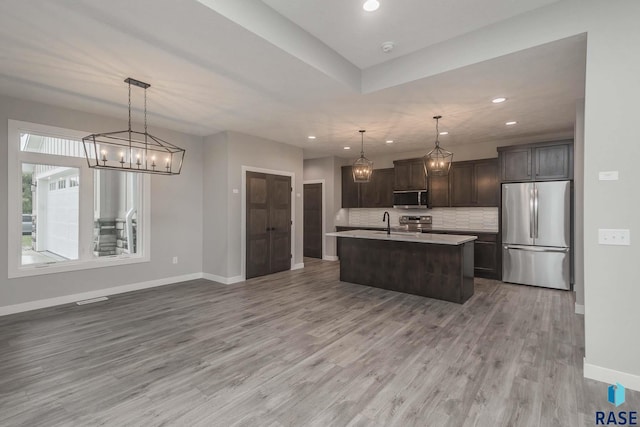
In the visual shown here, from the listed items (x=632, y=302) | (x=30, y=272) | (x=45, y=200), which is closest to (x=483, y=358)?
(x=632, y=302)

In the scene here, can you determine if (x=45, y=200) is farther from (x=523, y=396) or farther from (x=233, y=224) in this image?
(x=523, y=396)

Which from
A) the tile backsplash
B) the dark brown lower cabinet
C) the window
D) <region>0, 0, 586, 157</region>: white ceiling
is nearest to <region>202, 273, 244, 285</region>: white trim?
the dark brown lower cabinet

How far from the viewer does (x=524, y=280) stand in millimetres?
5406

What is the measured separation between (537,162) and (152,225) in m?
6.85

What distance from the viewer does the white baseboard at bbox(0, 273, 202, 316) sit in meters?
4.00

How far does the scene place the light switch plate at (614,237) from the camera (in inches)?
89.2

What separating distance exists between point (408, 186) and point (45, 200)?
6.65 metres

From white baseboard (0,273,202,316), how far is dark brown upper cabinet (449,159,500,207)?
5650mm

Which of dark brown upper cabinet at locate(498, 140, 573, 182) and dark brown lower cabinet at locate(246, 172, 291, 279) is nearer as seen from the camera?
dark brown upper cabinet at locate(498, 140, 573, 182)

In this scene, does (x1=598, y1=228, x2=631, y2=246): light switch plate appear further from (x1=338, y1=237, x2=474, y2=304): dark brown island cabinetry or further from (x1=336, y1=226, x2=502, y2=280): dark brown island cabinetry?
(x1=336, y1=226, x2=502, y2=280): dark brown island cabinetry

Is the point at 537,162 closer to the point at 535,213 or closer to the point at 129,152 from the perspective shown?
the point at 535,213

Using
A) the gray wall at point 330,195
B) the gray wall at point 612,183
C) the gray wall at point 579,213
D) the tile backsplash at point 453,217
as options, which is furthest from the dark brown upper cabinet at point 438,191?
the gray wall at point 612,183

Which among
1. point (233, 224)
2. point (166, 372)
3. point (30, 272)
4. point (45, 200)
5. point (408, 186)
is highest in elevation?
point (408, 186)

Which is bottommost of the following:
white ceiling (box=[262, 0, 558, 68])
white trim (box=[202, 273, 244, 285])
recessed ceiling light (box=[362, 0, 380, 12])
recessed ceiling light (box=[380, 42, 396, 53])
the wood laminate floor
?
the wood laminate floor
